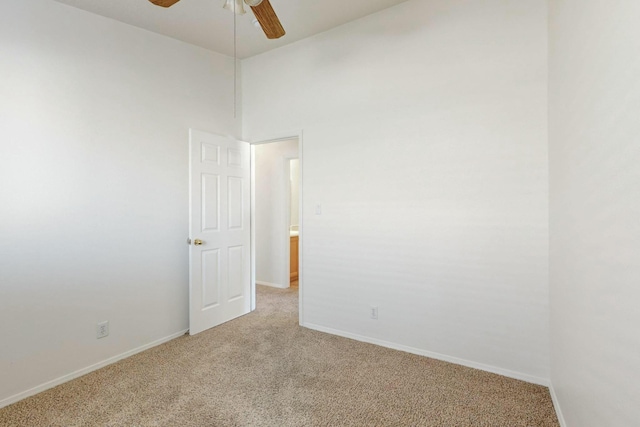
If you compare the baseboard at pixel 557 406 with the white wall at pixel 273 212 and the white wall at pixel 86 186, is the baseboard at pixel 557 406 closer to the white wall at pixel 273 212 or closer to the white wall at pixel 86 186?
the white wall at pixel 86 186

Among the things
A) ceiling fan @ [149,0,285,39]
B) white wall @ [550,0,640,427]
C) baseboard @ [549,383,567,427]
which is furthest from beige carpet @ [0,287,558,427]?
ceiling fan @ [149,0,285,39]

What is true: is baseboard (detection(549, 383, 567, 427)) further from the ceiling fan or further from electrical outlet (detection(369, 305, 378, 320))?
the ceiling fan

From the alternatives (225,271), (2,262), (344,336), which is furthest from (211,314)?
(2,262)

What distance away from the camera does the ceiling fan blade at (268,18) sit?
1.77 metres

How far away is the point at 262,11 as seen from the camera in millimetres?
1790

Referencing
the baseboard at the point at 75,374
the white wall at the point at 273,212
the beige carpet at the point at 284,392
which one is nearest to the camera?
the beige carpet at the point at 284,392

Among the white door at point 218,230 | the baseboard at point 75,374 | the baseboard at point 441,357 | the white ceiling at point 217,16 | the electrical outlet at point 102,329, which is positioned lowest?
the baseboard at point 75,374

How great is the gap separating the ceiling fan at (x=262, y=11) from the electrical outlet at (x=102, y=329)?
2.37m

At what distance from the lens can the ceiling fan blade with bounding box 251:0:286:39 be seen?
177 cm

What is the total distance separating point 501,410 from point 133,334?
9.38 feet

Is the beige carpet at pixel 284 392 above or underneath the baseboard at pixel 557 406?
underneath

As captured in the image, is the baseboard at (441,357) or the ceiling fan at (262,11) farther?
the baseboard at (441,357)

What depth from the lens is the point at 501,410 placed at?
1.95 m

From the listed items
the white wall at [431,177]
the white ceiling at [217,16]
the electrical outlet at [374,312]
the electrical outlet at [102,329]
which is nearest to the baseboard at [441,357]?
the white wall at [431,177]
